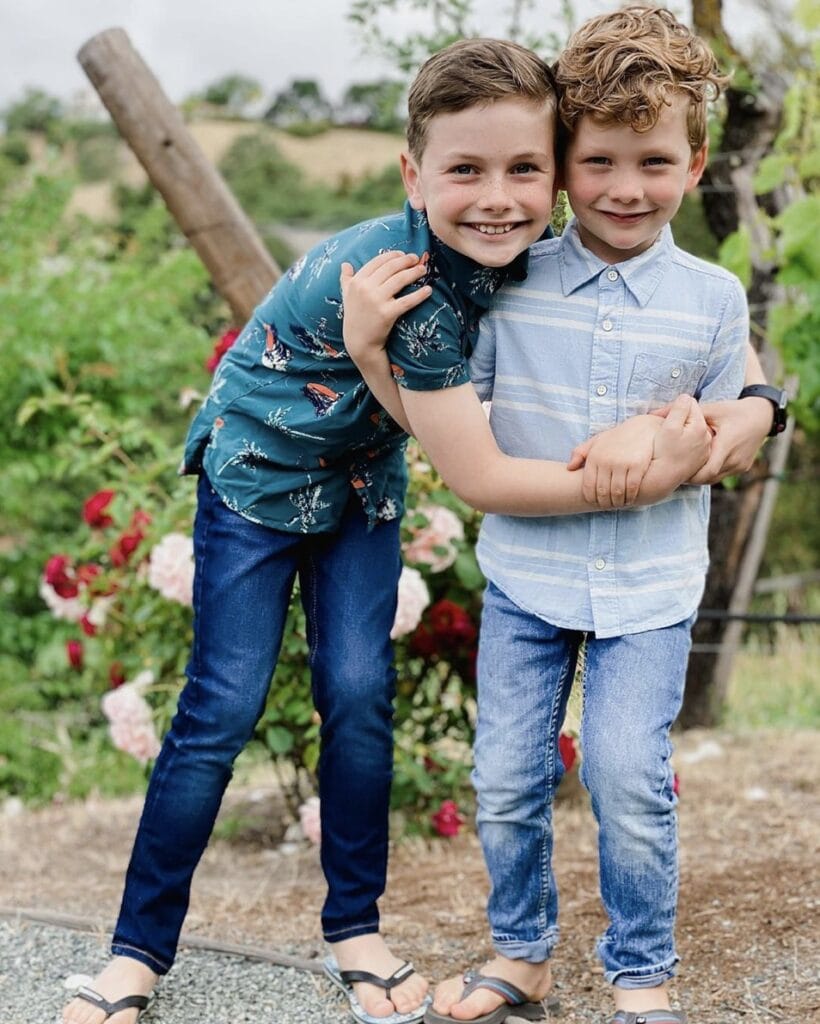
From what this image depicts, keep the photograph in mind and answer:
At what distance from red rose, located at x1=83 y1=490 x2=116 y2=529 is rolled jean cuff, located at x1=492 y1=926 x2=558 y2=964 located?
181 cm

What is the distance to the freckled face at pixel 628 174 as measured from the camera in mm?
1828

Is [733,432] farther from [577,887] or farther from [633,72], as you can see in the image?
[577,887]

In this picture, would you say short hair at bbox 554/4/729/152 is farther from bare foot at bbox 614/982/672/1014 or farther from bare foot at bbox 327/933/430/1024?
bare foot at bbox 327/933/430/1024

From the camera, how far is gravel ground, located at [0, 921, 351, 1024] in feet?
7.33

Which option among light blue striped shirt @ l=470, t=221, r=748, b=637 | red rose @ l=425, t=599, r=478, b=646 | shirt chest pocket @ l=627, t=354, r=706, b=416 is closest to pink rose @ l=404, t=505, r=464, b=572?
red rose @ l=425, t=599, r=478, b=646

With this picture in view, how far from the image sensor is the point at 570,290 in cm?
196

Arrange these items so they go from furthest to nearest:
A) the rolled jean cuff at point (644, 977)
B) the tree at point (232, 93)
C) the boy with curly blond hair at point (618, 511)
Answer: the tree at point (232, 93), the rolled jean cuff at point (644, 977), the boy with curly blond hair at point (618, 511)

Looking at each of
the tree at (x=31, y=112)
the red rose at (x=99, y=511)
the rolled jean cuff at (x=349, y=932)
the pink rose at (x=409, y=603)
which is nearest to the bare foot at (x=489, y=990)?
the rolled jean cuff at (x=349, y=932)

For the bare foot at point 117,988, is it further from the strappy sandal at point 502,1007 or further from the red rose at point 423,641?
the red rose at point 423,641

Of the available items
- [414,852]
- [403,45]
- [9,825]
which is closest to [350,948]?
[414,852]

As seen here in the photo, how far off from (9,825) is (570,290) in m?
2.94

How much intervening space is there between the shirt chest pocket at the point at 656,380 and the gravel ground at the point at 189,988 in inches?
45.5

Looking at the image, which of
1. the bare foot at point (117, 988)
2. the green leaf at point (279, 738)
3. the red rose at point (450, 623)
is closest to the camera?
the bare foot at point (117, 988)

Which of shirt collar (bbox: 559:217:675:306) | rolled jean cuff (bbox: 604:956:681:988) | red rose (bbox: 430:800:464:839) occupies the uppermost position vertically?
shirt collar (bbox: 559:217:675:306)
